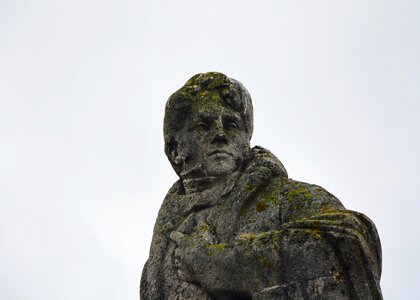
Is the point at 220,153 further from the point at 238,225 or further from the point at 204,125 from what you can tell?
the point at 238,225

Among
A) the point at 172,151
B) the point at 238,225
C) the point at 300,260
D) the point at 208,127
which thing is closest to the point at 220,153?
the point at 208,127

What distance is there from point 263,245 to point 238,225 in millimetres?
946

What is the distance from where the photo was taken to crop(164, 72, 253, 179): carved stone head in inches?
441

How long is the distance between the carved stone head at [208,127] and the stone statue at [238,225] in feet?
0.05

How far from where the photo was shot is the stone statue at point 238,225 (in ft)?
30.0

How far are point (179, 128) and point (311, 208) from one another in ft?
8.47

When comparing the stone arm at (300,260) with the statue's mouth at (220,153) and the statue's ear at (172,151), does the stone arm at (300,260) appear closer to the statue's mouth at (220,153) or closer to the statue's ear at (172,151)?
the statue's mouth at (220,153)

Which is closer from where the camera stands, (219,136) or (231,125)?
(219,136)

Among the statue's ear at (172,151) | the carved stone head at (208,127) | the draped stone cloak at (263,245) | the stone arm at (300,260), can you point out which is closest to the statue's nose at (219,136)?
the carved stone head at (208,127)

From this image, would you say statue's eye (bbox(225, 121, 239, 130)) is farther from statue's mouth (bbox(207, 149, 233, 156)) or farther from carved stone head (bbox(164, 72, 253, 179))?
statue's mouth (bbox(207, 149, 233, 156))

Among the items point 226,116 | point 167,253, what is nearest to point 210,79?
point 226,116

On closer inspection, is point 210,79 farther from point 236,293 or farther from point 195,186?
point 236,293

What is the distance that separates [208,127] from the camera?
11438 millimetres

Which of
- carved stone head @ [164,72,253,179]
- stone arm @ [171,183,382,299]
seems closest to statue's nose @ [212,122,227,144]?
carved stone head @ [164,72,253,179]
